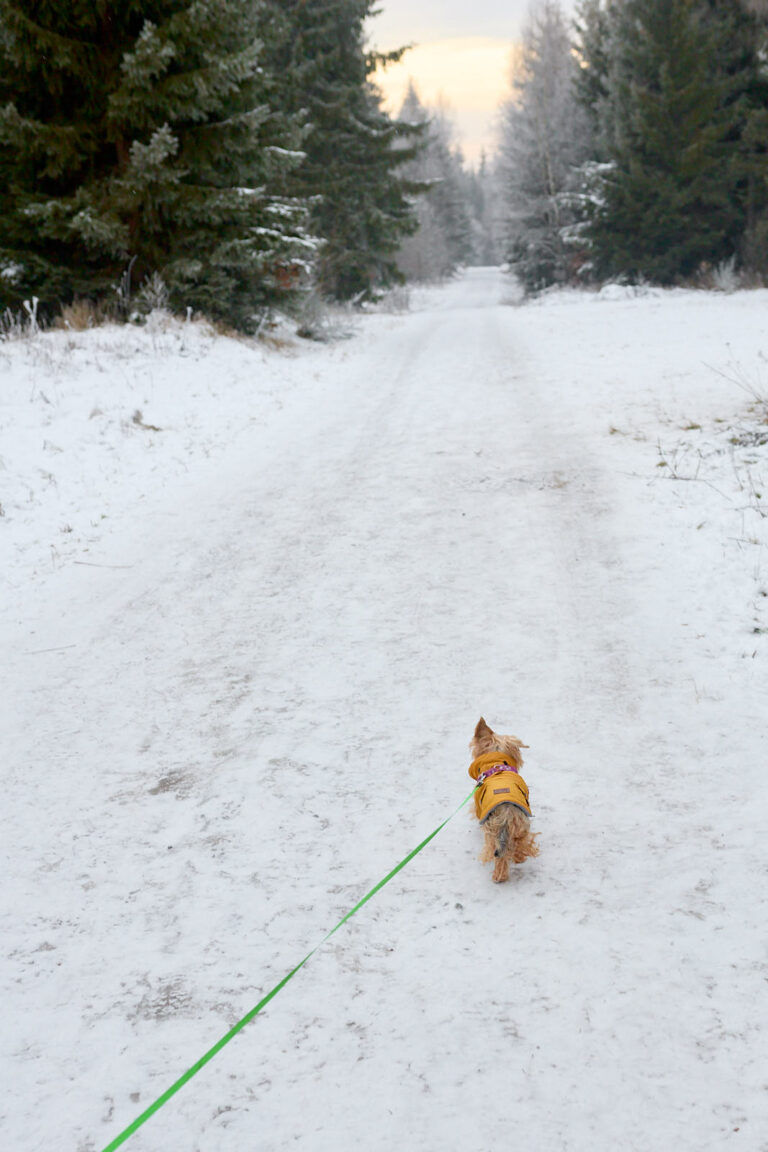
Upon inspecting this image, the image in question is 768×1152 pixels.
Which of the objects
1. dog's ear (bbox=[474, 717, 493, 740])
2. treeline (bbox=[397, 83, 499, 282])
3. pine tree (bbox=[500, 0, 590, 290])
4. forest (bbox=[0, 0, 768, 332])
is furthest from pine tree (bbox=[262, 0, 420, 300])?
dog's ear (bbox=[474, 717, 493, 740])

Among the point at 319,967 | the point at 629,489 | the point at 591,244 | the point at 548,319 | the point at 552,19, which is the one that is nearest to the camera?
the point at 319,967

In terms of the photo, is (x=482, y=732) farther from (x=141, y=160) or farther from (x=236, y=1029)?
(x=141, y=160)

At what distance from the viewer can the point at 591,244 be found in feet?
91.1

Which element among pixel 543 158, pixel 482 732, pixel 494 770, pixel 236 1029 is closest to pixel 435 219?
pixel 543 158

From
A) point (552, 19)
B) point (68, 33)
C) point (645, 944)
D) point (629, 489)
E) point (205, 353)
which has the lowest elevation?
point (645, 944)

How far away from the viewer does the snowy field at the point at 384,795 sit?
2.12 m

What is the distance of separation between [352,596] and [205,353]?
26.5ft

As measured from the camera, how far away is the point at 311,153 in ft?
78.6

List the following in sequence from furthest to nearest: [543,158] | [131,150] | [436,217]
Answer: [436,217] < [543,158] < [131,150]

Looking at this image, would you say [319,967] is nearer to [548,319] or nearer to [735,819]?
[735,819]

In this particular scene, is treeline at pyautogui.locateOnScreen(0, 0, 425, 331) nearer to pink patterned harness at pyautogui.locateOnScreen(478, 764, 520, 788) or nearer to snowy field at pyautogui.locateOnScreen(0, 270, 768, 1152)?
snowy field at pyautogui.locateOnScreen(0, 270, 768, 1152)

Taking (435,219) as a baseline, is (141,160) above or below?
below

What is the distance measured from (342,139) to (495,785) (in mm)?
25227

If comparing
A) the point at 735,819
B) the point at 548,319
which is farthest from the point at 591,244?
the point at 735,819
